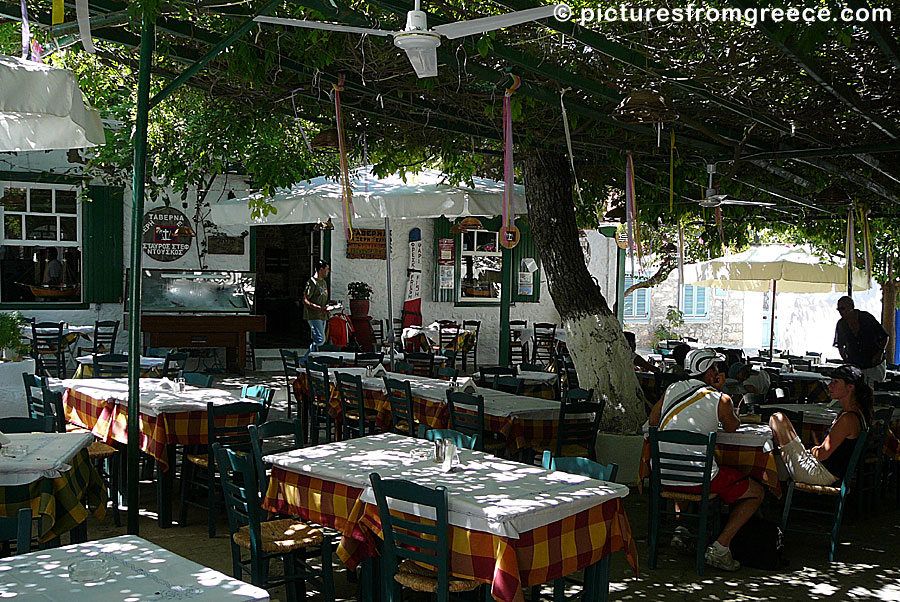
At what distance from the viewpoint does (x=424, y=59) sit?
4.02 meters

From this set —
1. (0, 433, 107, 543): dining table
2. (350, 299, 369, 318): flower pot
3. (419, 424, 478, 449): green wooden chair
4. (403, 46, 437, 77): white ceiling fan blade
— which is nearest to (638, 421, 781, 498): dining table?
(419, 424, 478, 449): green wooden chair

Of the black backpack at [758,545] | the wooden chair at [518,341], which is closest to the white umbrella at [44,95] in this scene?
the black backpack at [758,545]

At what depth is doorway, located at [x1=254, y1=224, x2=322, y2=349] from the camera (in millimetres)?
18344

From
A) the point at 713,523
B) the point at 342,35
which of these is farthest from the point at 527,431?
the point at 342,35

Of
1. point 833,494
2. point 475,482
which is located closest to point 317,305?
point 833,494

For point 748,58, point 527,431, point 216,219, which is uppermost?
point 748,58

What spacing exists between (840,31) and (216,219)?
7546mm

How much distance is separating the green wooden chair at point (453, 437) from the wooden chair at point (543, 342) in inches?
404

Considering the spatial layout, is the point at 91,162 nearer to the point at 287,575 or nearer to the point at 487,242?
the point at 487,242

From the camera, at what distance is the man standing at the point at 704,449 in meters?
5.62

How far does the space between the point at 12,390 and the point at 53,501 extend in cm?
540

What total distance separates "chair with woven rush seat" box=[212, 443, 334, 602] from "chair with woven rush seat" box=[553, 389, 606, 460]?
2.46 m

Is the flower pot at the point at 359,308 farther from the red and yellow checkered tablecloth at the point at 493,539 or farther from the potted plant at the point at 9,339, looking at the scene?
the red and yellow checkered tablecloth at the point at 493,539

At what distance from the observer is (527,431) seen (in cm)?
684
